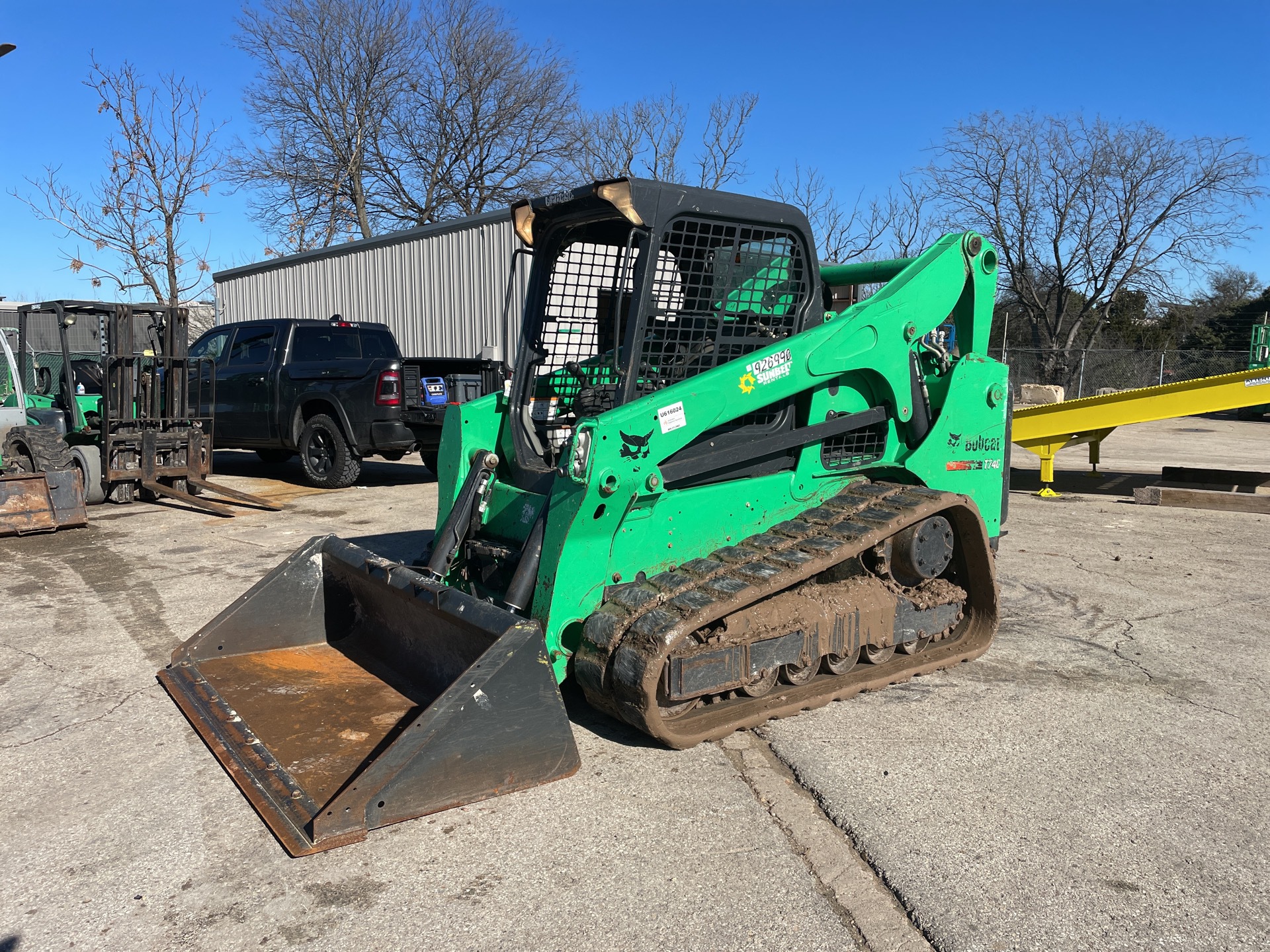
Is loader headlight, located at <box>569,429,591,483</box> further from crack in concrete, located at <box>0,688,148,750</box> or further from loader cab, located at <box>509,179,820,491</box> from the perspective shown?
crack in concrete, located at <box>0,688,148,750</box>

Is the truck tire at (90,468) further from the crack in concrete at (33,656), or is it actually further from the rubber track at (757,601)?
the rubber track at (757,601)

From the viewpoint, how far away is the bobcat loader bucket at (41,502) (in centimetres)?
898

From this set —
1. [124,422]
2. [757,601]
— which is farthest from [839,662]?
[124,422]

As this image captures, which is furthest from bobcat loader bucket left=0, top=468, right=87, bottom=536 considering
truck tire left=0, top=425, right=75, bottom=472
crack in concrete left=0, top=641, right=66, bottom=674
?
crack in concrete left=0, top=641, right=66, bottom=674

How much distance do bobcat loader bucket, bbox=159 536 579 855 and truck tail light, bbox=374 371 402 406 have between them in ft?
20.0

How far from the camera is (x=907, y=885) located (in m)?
3.11

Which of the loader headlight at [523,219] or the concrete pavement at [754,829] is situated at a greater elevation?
the loader headlight at [523,219]

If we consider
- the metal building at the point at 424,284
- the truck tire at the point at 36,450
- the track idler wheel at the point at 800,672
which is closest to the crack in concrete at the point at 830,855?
the track idler wheel at the point at 800,672

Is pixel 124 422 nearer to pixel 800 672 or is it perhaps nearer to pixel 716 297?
pixel 716 297

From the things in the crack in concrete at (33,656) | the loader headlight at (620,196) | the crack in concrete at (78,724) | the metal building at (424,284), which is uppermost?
the metal building at (424,284)

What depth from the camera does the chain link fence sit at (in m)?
29.7

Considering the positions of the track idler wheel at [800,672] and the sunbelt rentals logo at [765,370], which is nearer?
the sunbelt rentals logo at [765,370]

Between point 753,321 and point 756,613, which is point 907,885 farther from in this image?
point 753,321

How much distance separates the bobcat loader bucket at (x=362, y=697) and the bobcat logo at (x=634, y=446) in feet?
2.63
